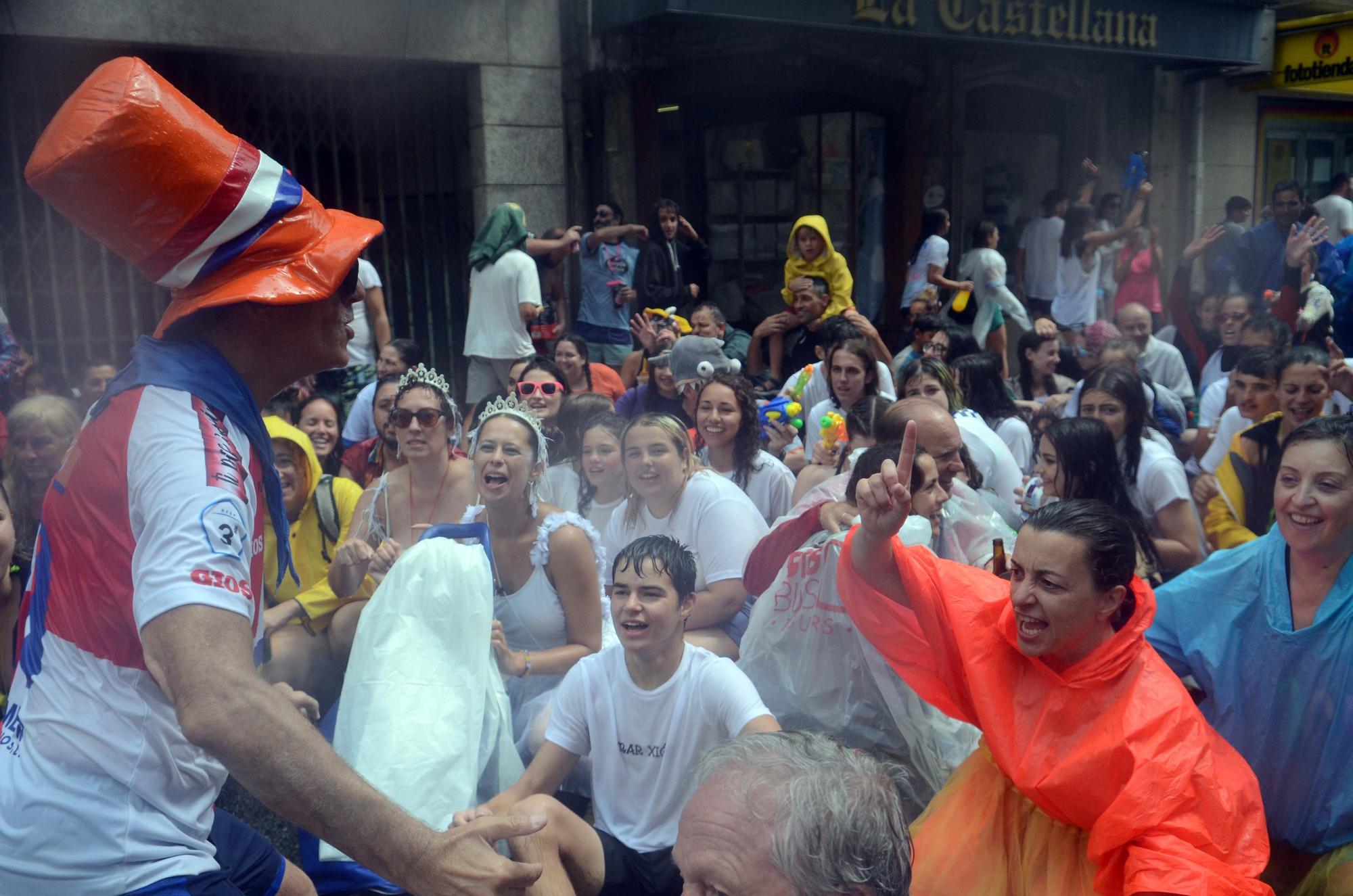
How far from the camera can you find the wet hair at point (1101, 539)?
272cm

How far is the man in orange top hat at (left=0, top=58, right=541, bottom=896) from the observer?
5.45 feet

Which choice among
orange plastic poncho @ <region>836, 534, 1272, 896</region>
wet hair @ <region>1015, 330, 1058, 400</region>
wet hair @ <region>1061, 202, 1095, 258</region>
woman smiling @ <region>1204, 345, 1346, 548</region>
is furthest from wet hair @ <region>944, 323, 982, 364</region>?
wet hair @ <region>1061, 202, 1095, 258</region>

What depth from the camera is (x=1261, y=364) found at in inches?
216

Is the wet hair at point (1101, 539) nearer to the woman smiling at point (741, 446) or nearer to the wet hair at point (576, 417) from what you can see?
the woman smiling at point (741, 446)

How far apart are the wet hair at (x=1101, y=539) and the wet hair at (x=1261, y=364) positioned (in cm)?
313

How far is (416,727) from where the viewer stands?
353 centimetres

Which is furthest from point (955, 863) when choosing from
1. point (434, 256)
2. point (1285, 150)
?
point (1285, 150)

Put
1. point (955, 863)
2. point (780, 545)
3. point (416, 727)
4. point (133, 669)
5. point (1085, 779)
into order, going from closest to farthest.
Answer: point (133, 669)
point (1085, 779)
point (955, 863)
point (416, 727)
point (780, 545)

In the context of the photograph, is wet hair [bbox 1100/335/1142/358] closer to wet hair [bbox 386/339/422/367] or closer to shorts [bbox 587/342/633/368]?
shorts [bbox 587/342/633/368]

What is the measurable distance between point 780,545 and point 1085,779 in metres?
1.46

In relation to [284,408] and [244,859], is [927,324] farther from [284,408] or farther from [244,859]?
[244,859]

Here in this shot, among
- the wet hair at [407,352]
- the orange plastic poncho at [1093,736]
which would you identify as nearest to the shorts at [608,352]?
the wet hair at [407,352]

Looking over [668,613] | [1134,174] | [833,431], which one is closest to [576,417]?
[833,431]

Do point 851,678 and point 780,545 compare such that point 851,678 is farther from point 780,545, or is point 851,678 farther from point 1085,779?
point 1085,779
